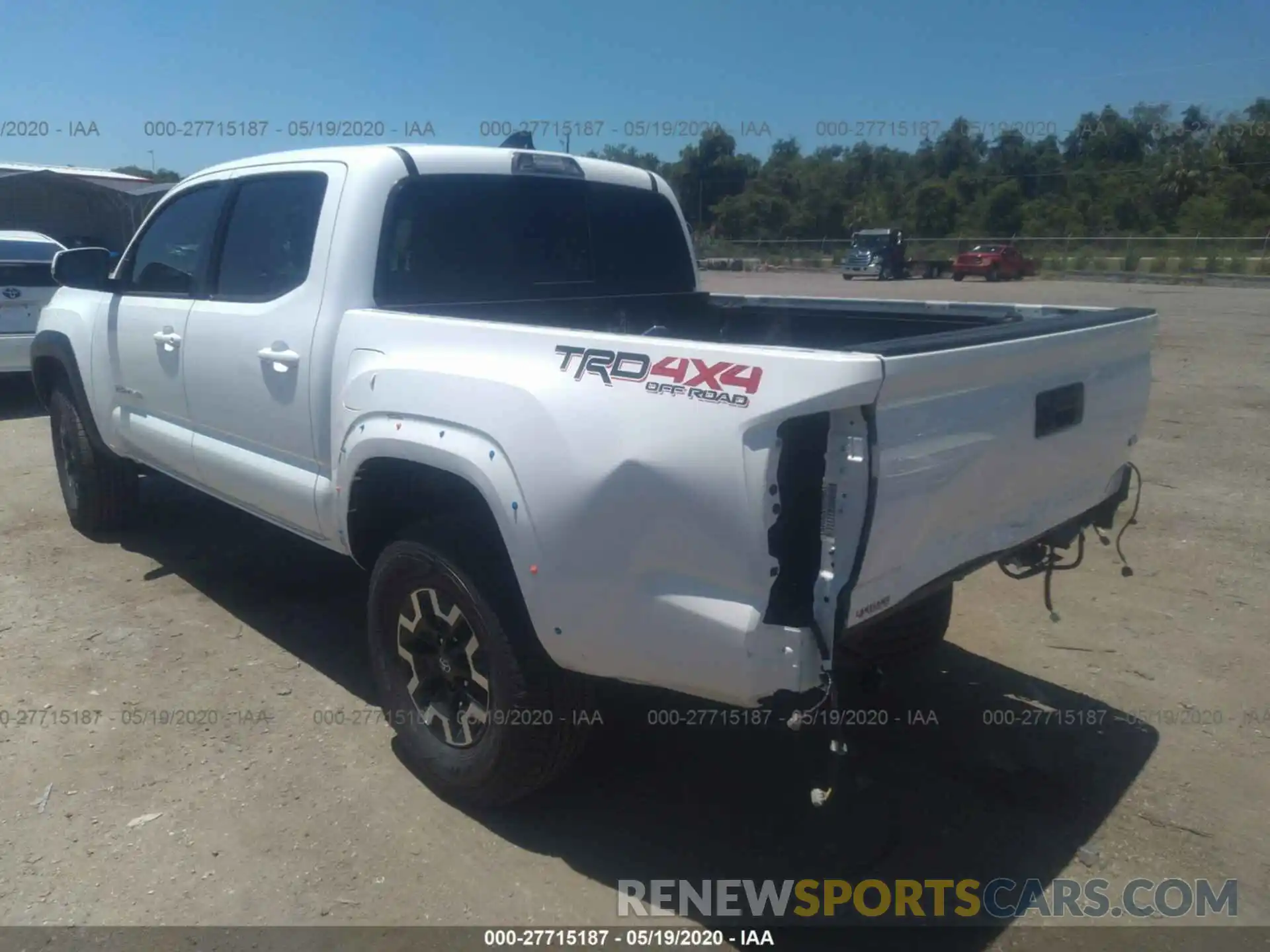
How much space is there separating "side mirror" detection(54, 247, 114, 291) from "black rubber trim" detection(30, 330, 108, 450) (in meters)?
0.57

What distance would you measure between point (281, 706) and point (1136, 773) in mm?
3264

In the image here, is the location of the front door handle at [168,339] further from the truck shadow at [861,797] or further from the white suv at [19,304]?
the white suv at [19,304]

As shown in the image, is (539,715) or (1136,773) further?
(1136,773)

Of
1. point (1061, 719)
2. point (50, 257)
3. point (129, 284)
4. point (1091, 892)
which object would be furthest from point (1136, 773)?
point (50, 257)

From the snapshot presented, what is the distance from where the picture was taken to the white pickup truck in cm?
238

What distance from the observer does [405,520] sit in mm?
3521

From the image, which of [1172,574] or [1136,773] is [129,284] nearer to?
[1136,773]

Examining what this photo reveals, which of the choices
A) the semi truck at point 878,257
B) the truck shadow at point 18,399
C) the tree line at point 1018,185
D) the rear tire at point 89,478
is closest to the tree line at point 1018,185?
the tree line at point 1018,185

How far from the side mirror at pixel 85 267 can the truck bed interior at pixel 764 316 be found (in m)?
2.27

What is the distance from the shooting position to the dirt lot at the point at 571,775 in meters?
3.05

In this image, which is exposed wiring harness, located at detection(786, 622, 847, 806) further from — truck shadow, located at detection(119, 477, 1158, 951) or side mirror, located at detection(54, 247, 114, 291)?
side mirror, located at detection(54, 247, 114, 291)

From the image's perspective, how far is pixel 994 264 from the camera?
3559cm

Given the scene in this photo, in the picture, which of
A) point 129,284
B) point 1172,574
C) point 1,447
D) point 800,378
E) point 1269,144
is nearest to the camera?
point 800,378

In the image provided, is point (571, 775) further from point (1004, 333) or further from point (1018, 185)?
point (1018, 185)
